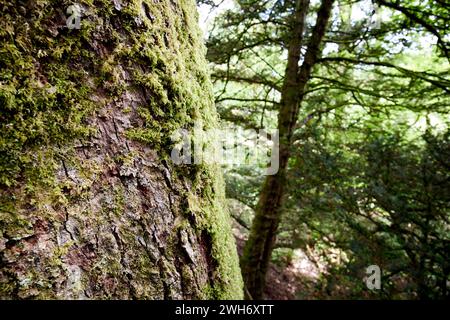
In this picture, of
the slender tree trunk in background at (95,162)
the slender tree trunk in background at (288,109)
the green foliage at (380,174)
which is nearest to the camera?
the slender tree trunk in background at (95,162)

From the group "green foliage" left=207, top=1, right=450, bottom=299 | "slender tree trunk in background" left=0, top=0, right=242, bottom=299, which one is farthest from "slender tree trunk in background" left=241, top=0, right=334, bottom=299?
"slender tree trunk in background" left=0, top=0, right=242, bottom=299

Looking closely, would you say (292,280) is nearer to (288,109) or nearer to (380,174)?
(380,174)

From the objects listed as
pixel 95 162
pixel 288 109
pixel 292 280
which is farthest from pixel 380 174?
pixel 95 162

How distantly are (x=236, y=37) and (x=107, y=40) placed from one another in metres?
4.45

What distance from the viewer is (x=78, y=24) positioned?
821 millimetres

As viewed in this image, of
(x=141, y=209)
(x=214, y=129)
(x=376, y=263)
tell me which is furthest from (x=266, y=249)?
(x=141, y=209)

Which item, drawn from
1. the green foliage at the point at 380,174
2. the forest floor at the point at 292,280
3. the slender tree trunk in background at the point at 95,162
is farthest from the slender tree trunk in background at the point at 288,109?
the slender tree trunk in background at the point at 95,162

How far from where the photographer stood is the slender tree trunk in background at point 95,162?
728 mm

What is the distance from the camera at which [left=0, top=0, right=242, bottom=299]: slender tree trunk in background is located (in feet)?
2.39

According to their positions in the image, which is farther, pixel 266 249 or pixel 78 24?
pixel 266 249

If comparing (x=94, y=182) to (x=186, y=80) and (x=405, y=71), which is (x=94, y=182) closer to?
(x=186, y=80)

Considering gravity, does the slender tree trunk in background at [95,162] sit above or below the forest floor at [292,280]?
above

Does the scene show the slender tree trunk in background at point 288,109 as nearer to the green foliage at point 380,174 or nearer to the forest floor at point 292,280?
the green foliage at point 380,174

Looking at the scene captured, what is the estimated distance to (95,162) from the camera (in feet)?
2.67
